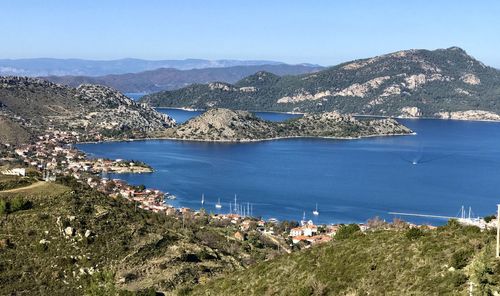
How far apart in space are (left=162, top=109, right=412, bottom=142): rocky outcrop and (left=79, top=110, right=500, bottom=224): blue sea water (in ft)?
29.8

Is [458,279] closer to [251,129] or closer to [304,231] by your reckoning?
[304,231]

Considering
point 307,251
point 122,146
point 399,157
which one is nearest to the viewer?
point 307,251

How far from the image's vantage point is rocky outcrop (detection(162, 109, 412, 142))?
176 meters

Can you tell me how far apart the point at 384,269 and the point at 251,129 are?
A: 6488 inches

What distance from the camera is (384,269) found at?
19.0m

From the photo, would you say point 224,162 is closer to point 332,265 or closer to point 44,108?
point 44,108

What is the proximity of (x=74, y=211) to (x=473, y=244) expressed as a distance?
24.0m

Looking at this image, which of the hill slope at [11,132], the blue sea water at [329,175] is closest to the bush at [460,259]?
the blue sea water at [329,175]

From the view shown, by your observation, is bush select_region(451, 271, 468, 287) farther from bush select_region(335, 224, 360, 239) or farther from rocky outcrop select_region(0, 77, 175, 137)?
rocky outcrop select_region(0, 77, 175, 137)

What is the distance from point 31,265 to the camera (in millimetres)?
30047

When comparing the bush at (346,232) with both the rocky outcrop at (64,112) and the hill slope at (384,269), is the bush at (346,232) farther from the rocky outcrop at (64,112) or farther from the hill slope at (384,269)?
the rocky outcrop at (64,112)

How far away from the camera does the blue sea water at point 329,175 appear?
8600 centimetres

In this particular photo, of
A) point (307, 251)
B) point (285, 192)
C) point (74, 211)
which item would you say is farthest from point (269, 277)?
point (285, 192)

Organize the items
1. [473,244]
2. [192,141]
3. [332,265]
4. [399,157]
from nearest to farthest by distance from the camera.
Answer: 1. [473,244]
2. [332,265]
3. [399,157]
4. [192,141]
